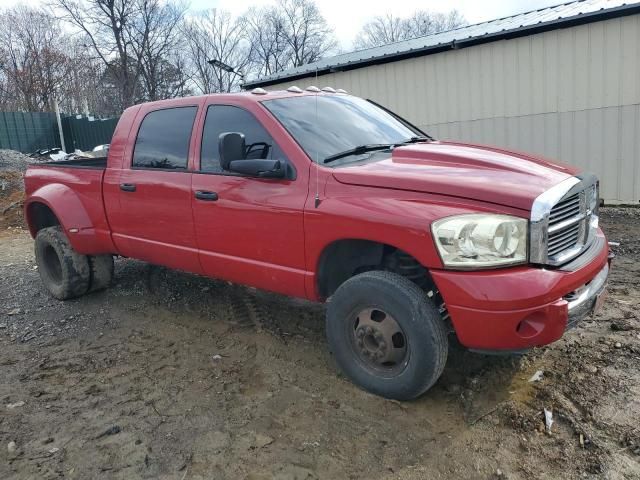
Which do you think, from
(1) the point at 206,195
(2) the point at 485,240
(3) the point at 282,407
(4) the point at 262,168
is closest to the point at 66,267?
(1) the point at 206,195

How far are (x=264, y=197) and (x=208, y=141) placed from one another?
2.78ft

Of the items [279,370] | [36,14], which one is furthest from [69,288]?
[36,14]

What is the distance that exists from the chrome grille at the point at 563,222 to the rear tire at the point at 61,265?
4.38 m

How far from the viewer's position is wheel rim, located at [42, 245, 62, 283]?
5668 mm

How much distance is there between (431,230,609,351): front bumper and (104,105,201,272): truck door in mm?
2237

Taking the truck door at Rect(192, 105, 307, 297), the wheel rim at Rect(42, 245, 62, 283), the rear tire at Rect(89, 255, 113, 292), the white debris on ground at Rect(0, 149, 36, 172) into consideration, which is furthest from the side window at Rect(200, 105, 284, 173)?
the white debris on ground at Rect(0, 149, 36, 172)

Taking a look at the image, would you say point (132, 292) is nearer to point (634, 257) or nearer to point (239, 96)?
point (239, 96)

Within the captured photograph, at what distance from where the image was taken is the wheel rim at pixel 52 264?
5668mm

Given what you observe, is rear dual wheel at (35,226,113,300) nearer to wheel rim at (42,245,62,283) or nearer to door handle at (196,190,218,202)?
wheel rim at (42,245,62,283)

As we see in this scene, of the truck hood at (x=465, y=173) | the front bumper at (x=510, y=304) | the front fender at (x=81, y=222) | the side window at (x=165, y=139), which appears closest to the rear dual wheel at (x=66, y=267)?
the front fender at (x=81, y=222)

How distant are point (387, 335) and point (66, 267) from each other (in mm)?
3639

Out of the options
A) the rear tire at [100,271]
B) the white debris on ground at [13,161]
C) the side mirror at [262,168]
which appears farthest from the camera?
the white debris on ground at [13,161]

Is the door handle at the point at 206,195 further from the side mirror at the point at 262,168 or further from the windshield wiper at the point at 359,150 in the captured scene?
the windshield wiper at the point at 359,150

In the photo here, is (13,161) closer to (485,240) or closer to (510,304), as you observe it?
(485,240)
